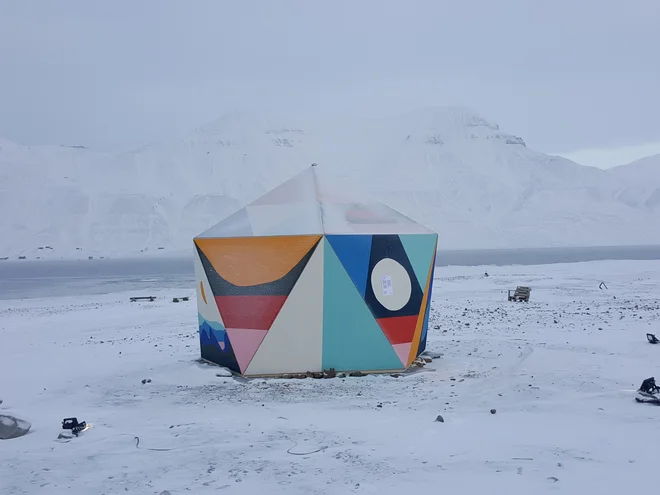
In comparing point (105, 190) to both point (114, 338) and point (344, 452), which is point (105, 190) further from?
point (344, 452)

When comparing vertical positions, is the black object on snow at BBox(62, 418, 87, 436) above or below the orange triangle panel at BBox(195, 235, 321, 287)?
below

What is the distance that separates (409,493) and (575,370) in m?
5.23

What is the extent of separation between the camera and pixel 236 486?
538cm

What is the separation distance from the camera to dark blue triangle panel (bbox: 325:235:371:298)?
9539 mm

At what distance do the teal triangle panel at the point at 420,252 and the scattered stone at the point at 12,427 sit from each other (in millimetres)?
6332

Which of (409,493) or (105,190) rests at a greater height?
(105,190)

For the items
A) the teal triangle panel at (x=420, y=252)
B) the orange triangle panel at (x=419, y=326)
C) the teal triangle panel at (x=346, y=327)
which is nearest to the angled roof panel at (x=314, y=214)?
the teal triangle panel at (x=420, y=252)

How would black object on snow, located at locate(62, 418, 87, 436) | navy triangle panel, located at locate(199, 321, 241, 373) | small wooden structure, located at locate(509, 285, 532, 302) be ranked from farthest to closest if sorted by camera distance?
1. small wooden structure, located at locate(509, 285, 532, 302)
2. navy triangle panel, located at locate(199, 321, 241, 373)
3. black object on snow, located at locate(62, 418, 87, 436)

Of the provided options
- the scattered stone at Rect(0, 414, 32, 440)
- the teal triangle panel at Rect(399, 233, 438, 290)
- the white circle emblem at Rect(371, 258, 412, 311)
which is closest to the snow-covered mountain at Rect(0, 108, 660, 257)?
the teal triangle panel at Rect(399, 233, 438, 290)

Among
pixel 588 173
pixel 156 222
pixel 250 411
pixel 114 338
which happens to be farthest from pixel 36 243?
pixel 588 173

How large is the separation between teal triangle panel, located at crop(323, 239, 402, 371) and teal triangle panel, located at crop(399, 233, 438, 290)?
1.33 meters

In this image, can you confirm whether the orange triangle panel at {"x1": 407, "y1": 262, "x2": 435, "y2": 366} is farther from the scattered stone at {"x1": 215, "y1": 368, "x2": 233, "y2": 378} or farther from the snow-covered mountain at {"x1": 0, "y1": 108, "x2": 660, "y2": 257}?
the snow-covered mountain at {"x1": 0, "y1": 108, "x2": 660, "y2": 257}

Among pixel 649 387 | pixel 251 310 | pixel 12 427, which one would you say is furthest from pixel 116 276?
pixel 649 387

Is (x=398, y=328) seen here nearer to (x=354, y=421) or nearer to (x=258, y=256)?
(x=258, y=256)
